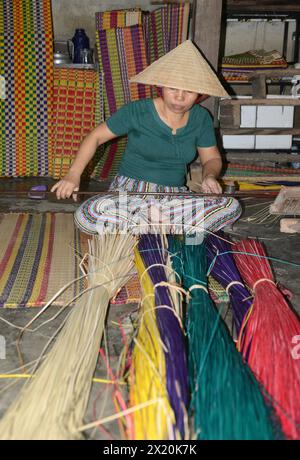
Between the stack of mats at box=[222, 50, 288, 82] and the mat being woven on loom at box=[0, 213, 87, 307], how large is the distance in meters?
2.37

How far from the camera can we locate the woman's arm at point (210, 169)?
2477mm

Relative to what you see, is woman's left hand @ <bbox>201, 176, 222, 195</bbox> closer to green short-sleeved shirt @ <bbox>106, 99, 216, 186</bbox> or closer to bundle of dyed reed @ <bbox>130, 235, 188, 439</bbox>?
green short-sleeved shirt @ <bbox>106, 99, 216, 186</bbox>

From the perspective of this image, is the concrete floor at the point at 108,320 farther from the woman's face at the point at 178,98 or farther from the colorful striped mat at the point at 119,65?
the colorful striped mat at the point at 119,65

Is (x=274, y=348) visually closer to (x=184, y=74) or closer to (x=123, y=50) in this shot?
(x=184, y=74)

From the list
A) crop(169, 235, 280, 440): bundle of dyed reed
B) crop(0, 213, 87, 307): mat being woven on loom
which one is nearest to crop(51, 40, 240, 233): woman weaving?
crop(0, 213, 87, 307): mat being woven on loom

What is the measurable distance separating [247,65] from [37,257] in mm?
3069

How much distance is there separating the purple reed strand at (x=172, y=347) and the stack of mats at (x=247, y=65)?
308cm

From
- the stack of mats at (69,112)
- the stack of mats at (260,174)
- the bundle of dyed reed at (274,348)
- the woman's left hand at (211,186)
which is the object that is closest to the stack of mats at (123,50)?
the stack of mats at (69,112)

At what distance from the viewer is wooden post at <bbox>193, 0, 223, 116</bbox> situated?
3.37 m

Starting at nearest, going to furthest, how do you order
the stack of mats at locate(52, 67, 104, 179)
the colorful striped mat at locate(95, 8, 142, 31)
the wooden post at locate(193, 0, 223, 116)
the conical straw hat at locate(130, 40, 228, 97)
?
the conical straw hat at locate(130, 40, 228, 97)
the wooden post at locate(193, 0, 223, 116)
the stack of mats at locate(52, 67, 104, 179)
the colorful striped mat at locate(95, 8, 142, 31)

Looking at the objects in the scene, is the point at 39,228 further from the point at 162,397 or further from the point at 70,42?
the point at 70,42

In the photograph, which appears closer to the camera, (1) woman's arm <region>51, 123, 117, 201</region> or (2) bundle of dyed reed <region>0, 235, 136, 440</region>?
(2) bundle of dyed reed <region>0, 235, 136, 440</region>

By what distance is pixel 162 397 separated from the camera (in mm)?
1108

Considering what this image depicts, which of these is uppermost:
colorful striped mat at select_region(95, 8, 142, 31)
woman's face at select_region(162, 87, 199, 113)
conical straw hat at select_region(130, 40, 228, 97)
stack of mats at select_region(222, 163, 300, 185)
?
colorful striped mat at select_region(95, 8, 142, 31)
